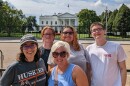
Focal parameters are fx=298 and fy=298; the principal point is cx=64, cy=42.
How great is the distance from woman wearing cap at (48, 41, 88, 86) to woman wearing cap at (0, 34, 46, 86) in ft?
0.50

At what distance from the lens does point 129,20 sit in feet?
203

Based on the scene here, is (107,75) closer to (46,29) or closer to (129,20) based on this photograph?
(46,29)

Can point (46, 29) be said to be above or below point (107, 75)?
above

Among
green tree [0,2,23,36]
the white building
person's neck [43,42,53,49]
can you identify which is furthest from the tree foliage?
the white building

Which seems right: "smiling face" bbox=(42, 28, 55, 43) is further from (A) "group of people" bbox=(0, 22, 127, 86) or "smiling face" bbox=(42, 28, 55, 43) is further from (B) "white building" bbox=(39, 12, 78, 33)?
(B) "white building" bbox=(39, 12, 78, 33)

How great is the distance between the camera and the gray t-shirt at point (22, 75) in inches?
133

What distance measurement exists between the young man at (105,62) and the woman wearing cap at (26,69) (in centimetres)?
105

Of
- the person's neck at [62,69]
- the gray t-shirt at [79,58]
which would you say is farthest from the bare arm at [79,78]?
the gray t-shirt at [79,58]

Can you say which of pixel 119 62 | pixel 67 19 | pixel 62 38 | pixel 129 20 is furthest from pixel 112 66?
pixel 67 19

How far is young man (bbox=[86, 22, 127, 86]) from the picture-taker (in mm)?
4305

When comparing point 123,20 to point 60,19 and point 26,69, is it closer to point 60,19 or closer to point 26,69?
point 26,69

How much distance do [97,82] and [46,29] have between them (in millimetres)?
1260

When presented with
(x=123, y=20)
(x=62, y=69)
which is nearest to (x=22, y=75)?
(x=62, y=69)

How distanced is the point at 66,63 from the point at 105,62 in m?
0.94
